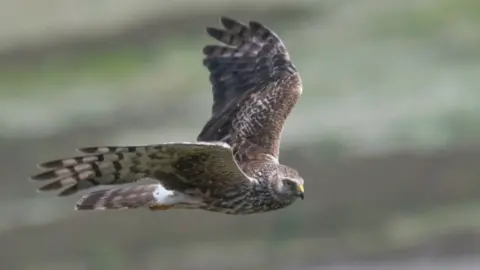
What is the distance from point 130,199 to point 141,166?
1.75ft

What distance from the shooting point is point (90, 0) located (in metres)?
24.8

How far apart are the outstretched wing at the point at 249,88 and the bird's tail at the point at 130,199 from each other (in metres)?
0.92

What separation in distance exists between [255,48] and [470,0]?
1082cm

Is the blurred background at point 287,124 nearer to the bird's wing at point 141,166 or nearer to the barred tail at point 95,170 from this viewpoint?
the bird's wing at point 141,166

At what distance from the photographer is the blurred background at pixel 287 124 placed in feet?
58.3

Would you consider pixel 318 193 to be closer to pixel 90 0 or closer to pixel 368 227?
pixel 368 227

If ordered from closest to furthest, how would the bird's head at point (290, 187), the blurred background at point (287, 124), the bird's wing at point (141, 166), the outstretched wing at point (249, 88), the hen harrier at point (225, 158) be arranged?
the bird's wing at point (141, 166) → the hen harrier at point (225, 158) → the bird's head at point (290, 187) → the outstretched wing at point (249, 88) → the blurred background at point (287, 124)

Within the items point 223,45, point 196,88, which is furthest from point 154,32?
point 223,45

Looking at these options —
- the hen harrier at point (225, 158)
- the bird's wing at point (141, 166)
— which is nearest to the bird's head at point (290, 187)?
the hen harrier at point (225, 158)

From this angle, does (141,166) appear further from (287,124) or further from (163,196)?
(287,124)

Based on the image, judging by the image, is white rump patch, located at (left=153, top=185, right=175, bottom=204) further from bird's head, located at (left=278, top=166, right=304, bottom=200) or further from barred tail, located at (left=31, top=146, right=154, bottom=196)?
bird's head, located at (left=278, top=166, right=304, bottom=200)

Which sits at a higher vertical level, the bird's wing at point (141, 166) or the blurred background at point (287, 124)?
the blurred background at point (287, 124)

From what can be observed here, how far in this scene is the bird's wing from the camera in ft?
34.7

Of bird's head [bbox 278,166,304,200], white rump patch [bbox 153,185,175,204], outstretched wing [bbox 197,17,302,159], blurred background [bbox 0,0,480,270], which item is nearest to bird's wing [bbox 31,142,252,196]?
white rump patch [bbox 153,185,175,204]
